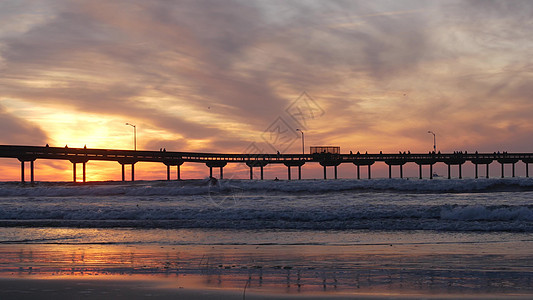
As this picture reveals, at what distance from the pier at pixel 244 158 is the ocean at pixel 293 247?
69.5m

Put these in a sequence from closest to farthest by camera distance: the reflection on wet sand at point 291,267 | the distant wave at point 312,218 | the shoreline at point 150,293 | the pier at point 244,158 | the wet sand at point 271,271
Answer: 1. the shoreline at point 150,293
2. the wet sand at point 271,271
3. the reflection on wet sand at point 291,267
4. the distant wave at point 312,218
5. the pier at point 244,158

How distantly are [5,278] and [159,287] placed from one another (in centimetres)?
297

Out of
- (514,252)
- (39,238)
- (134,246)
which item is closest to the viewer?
(514,252)

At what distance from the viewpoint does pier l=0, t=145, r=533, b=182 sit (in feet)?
295

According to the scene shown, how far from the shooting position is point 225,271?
9.76 meters

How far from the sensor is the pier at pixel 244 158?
90.1 metres

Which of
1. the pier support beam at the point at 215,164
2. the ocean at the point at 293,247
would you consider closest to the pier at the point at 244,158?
the pier support beam at the point at 215,164

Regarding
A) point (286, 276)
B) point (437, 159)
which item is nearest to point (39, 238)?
point (286, 276)

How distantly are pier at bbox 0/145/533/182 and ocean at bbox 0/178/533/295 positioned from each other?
6954 centimetres

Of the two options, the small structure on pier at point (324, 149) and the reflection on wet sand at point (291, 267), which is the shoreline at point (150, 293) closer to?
the reflection on wet sand at point (291, 267)

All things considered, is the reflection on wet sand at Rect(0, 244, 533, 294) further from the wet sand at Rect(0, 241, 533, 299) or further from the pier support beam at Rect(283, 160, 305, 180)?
the pier support beam at Rect(283, 160, 305, 180)

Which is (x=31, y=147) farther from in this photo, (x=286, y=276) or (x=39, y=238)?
(x=286, y=276)

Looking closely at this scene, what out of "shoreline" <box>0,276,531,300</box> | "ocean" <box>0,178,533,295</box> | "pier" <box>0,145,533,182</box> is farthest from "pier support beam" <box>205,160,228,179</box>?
"shoreline" <box>0,276,531,300</box>

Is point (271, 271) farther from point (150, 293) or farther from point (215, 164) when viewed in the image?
point (215, 164)
